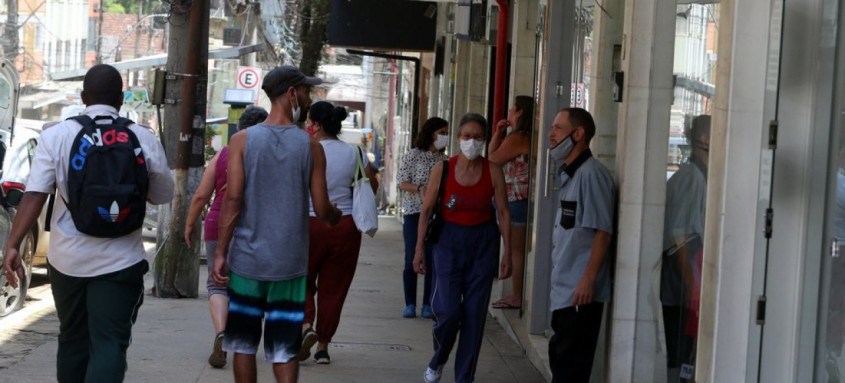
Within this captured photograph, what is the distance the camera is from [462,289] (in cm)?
788

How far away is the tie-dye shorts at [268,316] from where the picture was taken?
6129 mm

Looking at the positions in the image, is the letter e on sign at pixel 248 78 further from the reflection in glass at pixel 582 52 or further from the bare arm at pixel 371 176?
the bare arm at pixel 371 176

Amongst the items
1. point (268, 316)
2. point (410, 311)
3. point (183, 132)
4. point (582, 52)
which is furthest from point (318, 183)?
point (183, 132)

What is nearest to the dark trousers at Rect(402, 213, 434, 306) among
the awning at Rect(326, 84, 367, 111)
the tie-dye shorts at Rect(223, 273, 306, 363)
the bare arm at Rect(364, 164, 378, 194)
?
the bare arm at Rect(364, 164, 378, 194)

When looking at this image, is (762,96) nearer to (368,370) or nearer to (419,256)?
(419,256)

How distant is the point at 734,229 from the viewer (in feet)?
19.1

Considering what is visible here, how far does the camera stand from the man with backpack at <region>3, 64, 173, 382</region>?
19.4 ft

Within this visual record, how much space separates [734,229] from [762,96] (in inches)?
23.5

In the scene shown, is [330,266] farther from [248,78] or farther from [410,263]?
[248,78]

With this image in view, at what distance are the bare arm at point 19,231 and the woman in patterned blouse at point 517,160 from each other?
5.10 m

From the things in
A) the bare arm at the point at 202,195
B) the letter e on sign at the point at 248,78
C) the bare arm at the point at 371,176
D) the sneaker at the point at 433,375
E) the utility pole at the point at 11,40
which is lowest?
the sneaker at the point at 433,375

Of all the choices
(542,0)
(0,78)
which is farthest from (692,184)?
(0,78)

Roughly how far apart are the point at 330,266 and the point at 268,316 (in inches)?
92.8

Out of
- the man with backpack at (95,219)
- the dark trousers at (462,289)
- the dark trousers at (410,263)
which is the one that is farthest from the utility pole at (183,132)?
the man with backpack at (95,219)
